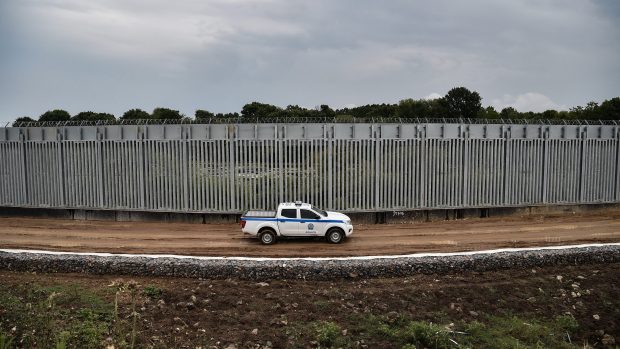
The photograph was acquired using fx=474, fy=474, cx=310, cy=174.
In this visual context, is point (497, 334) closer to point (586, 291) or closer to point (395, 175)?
point (586, 291)

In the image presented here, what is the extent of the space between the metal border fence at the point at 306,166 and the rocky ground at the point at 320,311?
8.15 m

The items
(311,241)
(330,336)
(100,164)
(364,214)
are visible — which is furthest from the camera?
(100,164)

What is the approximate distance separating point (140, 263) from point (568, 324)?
1296 centimetres

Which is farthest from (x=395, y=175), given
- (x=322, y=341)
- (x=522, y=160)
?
(x=322, y=341)

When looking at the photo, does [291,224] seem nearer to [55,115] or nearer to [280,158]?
[280,158]

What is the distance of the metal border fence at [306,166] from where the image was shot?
75.2ft

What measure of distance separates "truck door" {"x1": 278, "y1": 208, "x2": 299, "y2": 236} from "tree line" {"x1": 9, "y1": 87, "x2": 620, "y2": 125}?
3051cm

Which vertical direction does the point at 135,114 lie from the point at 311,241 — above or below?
above

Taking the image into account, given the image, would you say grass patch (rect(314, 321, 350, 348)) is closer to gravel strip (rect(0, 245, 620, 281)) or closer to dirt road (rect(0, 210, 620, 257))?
gravel strip (rect(0, 245, 620, 281))

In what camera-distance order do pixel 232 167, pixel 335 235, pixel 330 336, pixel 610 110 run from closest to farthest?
pixel 330 336 < pixel 335 235 < pixel 232 167 < pixel 610 110

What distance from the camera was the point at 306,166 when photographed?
22938mm

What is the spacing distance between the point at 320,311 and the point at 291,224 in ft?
19.7

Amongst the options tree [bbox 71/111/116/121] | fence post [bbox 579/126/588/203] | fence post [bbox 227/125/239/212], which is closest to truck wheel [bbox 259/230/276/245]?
fence post [bbox 227/125/239/212]

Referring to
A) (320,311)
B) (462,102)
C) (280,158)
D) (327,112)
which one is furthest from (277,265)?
(462,102)
